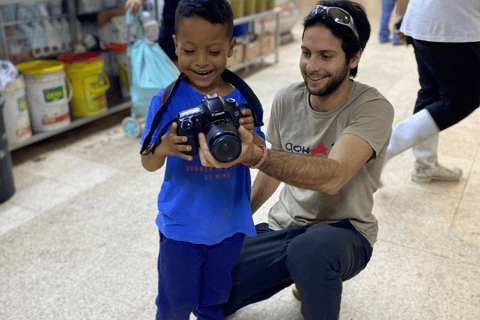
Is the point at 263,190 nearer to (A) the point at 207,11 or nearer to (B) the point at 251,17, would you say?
(A) the point at 207,11

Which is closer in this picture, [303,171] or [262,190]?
[303,171]

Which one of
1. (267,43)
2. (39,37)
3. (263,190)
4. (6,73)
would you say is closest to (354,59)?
(263,190)

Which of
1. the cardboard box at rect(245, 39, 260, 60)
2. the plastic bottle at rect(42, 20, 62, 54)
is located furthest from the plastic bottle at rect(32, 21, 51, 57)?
the cardboard box at rect(245, 39, 260, 60)

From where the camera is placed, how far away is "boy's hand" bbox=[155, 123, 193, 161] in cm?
97

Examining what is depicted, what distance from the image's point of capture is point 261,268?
1401 millimetres

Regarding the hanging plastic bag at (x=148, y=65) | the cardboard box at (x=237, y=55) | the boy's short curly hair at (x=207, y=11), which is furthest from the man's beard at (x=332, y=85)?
the cardboard box at (x=237, y=55)

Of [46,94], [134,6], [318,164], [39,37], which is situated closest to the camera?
[318,164]

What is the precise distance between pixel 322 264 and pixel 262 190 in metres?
0.31

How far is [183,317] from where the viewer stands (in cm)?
128

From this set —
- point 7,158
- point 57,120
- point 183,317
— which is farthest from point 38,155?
point 183,317

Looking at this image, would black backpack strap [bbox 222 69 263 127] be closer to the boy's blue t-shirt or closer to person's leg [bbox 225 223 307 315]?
the boy's blue t-shirt

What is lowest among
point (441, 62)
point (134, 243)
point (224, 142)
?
point (134, 243)

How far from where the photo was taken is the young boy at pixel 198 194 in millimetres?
1063

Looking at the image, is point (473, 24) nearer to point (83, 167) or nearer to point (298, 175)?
point (298, 175)
